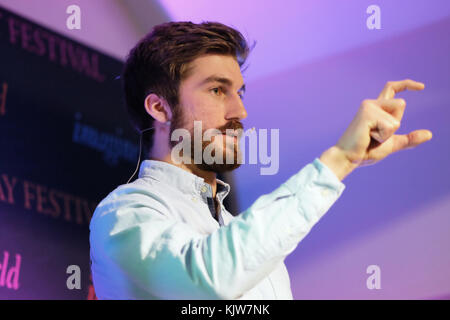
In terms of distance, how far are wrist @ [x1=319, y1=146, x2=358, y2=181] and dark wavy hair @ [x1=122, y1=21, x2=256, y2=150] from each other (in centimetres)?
50

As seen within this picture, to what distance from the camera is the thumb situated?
825 mm

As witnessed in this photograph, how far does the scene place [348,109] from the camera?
2.20 metres

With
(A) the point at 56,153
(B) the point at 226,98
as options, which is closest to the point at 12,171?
(A) the point at 56,153

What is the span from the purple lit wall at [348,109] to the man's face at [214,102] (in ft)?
3.14

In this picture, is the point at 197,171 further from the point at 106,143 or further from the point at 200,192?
the point at 106,143

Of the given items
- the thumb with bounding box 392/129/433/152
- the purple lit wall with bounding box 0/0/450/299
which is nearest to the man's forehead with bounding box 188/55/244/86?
the thumb with bounding box 392/129/433/152

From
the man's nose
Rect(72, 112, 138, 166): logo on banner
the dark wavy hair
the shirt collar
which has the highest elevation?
Rect(72, 112, 138, 166): logo on banner

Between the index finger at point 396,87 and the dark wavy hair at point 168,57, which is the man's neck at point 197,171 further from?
the index finger at point 396,87

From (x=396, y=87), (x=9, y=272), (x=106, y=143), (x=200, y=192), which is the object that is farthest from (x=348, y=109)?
(x=9, y=272)

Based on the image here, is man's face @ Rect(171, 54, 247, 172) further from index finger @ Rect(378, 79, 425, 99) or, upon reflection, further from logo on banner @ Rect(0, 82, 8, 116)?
logo on banner @ Rect(0, 82, 8, 116)

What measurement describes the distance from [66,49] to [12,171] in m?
0.59

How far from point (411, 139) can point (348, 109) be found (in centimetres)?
140

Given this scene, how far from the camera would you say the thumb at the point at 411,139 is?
2.71 feet

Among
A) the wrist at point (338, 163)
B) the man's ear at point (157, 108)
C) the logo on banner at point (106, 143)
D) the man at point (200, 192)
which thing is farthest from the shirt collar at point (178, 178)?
the logo on banner at point (106, 143)
